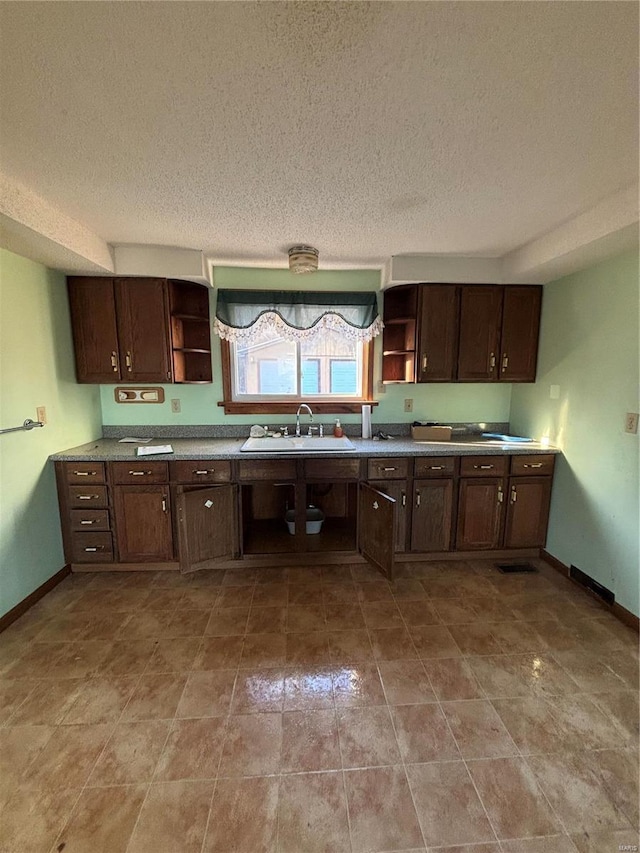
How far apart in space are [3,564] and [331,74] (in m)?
2.79

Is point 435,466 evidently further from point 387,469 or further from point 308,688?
point 308,688

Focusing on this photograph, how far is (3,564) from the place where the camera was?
79.4 inches

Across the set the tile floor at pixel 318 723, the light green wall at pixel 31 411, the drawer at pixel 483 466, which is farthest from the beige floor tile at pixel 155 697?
the drawer at pixel 483 466

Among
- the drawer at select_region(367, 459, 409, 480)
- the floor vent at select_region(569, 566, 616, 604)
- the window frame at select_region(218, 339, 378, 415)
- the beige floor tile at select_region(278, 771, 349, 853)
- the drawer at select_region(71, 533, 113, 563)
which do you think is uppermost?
the window frame at select_region(218, 339, 378, 415)

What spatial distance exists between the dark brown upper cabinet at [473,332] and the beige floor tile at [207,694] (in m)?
2.33

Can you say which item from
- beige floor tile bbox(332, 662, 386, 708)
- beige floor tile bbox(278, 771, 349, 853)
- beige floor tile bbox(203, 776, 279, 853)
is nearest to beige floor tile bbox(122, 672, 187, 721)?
beige floor tile bbox(203, 776, 279, 853)

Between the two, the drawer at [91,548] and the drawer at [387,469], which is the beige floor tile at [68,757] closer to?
the drawer at [91,548]

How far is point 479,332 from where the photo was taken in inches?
110

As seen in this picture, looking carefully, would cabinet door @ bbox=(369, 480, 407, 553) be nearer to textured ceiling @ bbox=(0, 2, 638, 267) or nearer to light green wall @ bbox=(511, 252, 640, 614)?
light green wall @ bbox=(511, 252, 640, 614)

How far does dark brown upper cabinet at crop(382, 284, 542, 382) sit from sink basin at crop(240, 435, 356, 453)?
83 cm

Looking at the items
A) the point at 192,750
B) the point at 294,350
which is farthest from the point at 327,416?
the point at 192,750

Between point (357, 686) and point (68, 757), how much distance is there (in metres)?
1.17

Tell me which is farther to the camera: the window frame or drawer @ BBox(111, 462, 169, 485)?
the window frame

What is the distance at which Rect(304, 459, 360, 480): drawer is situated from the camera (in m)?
2.54
